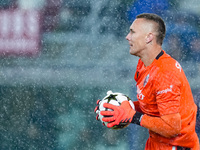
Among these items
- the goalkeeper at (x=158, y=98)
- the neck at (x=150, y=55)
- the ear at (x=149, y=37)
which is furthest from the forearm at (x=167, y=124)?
the ear at (x=149, y=37)

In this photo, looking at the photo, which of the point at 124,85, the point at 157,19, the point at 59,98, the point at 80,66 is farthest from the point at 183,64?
the point at 157,19

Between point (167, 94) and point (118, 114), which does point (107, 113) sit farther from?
point (167, 94)

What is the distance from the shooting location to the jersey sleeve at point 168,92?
2.05 m

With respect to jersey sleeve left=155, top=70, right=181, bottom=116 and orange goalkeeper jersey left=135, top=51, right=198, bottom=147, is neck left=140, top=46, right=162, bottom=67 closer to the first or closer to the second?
orange goalkeeper jersey left=135, top=51, right=198, bottom=147

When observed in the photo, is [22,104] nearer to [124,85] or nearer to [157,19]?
[124,85]

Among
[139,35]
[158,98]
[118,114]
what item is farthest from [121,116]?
[139,35]

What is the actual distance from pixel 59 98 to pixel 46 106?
1.34m

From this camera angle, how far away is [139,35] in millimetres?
2334

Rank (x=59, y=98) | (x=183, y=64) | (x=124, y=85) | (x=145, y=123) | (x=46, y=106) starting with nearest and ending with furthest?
(x=145, y=123) < (x=183, y=64) < (x=124, y=85) < (x=46, y=106) < (x=59, y=98)

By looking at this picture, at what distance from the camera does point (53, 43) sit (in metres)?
10.8

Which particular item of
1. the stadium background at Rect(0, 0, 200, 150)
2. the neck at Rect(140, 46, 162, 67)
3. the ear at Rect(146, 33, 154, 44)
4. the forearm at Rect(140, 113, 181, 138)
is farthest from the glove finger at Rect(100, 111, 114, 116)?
the stadium background at Rect(0, 0, 200, 150)

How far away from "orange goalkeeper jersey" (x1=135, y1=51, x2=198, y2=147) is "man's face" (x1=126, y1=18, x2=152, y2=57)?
15 cm

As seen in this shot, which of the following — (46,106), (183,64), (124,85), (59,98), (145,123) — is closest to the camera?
(145,123)

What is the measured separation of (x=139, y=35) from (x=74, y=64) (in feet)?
29.7
